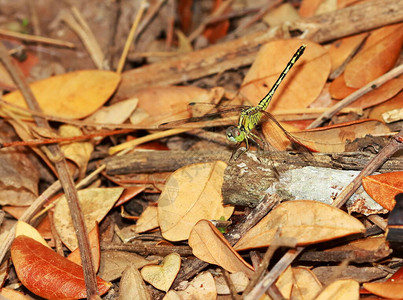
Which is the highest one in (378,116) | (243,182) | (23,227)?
(23,227)

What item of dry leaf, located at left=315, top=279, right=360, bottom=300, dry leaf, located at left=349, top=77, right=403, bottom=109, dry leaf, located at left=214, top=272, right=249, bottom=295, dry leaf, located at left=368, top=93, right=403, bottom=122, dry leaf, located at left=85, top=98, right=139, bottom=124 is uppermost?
dry leaf, located at left=85, top=98, right=139, bottom=124

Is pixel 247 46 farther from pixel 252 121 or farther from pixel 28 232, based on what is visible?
pixel 28 232

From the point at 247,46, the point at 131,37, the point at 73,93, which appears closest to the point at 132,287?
the point at 73,93

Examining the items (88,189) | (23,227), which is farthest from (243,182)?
(23,227)

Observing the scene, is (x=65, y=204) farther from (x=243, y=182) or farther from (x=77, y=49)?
(x=77, y=49)

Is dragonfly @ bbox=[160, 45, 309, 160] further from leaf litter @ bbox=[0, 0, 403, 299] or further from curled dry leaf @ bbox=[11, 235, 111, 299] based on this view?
curled dry leaf @ bbox=[11, 235, 111, 299]

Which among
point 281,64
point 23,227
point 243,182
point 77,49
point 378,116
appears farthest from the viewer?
point 77,49

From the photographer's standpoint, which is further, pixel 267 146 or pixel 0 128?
pixel 0 128

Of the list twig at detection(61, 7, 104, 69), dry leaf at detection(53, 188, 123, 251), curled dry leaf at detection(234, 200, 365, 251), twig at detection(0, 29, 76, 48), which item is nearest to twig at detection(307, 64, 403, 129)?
curled dry leaf at detection(234, 200, 365, 251)
